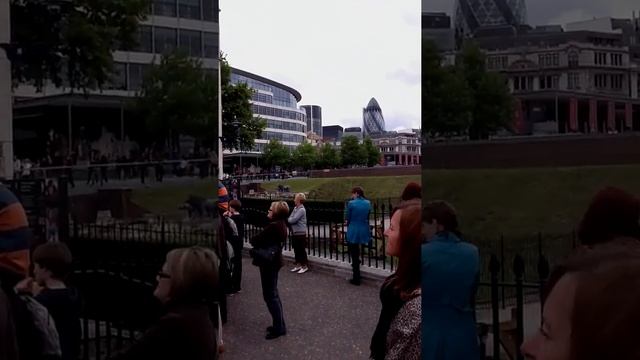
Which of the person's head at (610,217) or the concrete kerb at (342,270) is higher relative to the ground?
the person's head at (610,217)

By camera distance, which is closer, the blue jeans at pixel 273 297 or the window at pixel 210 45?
the window at pixel 210 45

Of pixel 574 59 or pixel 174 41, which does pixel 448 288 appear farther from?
pixel 174 41

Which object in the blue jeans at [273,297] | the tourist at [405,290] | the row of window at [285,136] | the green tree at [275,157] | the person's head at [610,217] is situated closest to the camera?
the person's head at [610,217]

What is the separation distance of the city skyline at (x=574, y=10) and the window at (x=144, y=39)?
141cm

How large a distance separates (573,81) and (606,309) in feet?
4.35

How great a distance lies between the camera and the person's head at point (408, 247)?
2768mm

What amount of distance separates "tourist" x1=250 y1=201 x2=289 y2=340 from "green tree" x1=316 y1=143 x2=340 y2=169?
33.0 m

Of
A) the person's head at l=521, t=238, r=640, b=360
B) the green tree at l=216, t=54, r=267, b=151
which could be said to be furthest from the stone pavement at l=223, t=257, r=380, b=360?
the green tree at l=216, t=54, r=267, b=151

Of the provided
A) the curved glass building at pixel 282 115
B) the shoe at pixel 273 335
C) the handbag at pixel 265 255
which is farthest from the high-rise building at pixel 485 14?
the curved glass building at pixel 282 115

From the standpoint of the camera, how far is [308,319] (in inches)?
241

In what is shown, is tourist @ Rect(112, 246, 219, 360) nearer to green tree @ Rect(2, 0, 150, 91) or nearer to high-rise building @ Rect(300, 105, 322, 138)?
green tree @ Rect(2, 0, 150, 91)

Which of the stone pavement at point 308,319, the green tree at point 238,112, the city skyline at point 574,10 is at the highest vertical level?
the green tree at point 238,112

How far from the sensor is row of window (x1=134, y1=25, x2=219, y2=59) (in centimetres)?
239

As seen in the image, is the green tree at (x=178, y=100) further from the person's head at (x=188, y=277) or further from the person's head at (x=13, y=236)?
the person's head at (x=13, y=236)
